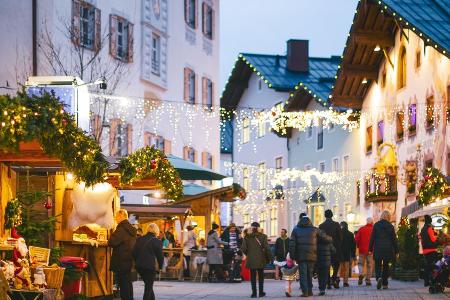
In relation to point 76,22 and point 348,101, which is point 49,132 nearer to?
point 76,22

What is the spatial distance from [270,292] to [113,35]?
14300mm

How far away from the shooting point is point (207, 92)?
50.9 metres

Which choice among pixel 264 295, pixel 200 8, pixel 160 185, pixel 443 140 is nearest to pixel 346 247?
pixel 264 295

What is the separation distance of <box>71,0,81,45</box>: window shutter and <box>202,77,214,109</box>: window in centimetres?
1371

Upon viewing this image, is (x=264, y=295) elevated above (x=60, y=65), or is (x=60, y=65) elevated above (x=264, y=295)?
(x=60, y=65)

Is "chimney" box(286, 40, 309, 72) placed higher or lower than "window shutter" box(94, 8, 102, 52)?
higher

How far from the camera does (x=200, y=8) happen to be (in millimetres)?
49812

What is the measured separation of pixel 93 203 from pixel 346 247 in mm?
9746

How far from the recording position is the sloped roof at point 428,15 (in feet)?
123

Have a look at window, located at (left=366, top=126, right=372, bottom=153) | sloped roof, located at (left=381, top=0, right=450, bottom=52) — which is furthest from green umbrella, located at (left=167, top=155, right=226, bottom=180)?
window, located at (left=366, top=126, right=372, bottom=153)

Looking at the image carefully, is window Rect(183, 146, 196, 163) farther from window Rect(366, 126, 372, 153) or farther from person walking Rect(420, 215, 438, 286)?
person walking Rect(420, 215, 438, 286)

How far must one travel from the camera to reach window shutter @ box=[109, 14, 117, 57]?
126ft

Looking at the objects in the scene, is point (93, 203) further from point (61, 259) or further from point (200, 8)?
point (200, 8)

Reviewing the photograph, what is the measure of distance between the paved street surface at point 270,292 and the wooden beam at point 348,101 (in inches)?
768
